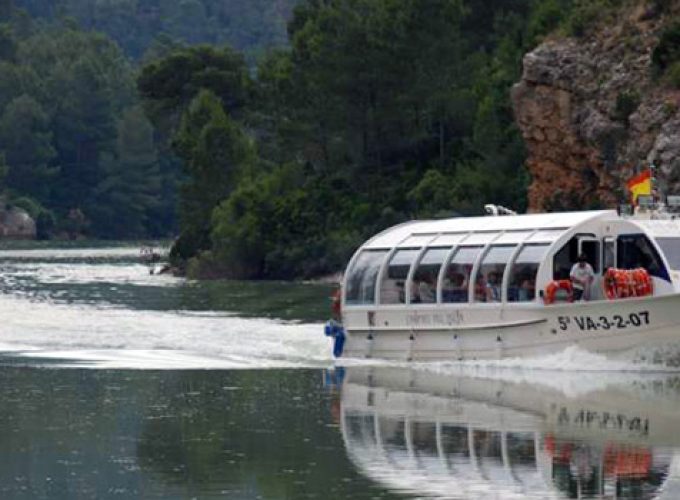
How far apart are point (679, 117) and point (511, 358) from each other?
32.2 meters

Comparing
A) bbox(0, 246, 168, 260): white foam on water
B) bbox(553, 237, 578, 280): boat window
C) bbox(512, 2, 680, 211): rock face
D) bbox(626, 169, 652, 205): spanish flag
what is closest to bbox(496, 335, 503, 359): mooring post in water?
bbox(553, 237, 578, 280): boat window

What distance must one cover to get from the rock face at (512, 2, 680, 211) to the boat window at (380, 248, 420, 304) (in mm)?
30490

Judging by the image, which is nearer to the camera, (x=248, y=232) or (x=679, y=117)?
(x=679, y=117)

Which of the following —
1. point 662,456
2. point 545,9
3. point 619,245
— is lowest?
point 662,456

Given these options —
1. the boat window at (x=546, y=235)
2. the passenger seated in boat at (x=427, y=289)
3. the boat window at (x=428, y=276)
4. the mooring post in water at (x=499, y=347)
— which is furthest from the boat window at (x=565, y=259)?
the passenger seated in boat at (x=427, y=289)

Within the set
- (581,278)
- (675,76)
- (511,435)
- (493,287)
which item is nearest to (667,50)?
(675,76)

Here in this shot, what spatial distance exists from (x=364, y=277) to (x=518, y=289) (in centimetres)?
490

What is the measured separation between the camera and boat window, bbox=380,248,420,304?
48.4 metres

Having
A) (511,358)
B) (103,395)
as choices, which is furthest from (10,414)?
(511,358)

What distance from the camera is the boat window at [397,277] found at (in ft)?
159

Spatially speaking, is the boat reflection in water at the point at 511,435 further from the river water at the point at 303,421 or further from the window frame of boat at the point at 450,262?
the window frame of boat at the point at 450,262

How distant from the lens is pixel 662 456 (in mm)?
32906

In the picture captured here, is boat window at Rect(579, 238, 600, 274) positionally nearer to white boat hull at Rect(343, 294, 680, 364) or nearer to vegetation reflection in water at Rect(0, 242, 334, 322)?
white boat hull at Rect(343, 294, 680, 364)

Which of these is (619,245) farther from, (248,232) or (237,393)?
(248,232)
